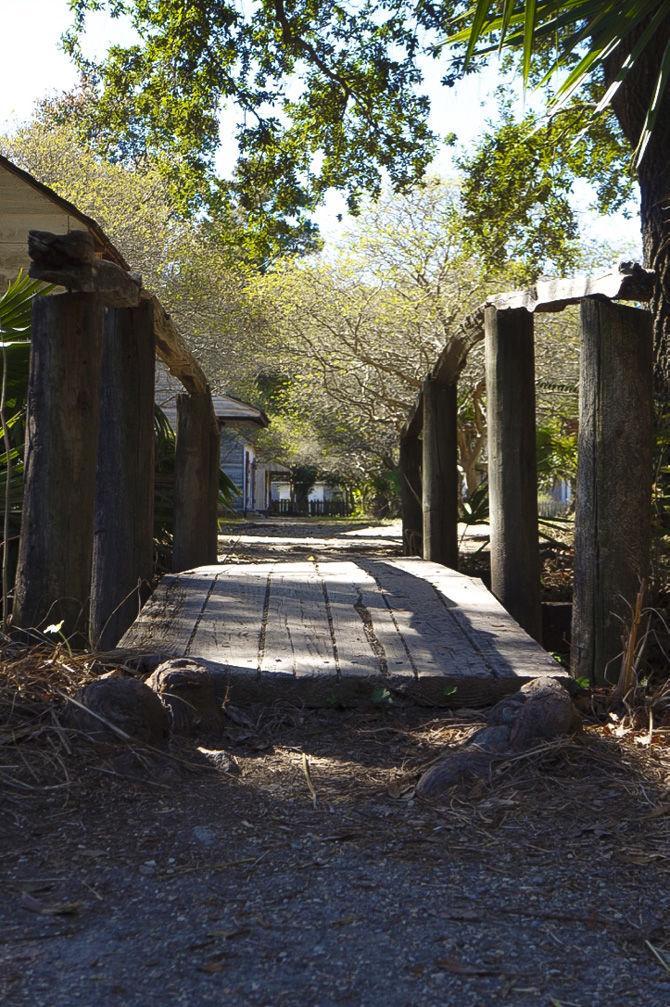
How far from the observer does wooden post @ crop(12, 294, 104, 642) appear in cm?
415

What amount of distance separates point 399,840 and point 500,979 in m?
0.81

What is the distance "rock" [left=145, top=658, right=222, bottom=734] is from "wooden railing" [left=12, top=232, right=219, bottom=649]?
0.54m

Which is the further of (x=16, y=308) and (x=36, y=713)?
(x=16, y=308)

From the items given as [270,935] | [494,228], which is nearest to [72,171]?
[494,228]

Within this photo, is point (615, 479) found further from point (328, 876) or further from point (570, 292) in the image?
point (328, 876)

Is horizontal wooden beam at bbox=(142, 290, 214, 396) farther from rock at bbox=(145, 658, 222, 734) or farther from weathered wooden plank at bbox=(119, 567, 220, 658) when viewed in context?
rock at bbox=(145, 658, 222, 734)

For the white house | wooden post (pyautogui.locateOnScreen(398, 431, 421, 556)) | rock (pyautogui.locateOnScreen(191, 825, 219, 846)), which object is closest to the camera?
rock (pyautogui.locateOnScreen(191, 825, 219, 846))

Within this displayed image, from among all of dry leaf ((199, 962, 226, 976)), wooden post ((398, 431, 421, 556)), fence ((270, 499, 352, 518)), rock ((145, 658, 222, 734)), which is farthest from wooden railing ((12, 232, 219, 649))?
fence ((270, 499, 352, 518))

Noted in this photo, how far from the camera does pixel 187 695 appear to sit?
12.1 feet

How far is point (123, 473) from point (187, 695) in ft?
6.65

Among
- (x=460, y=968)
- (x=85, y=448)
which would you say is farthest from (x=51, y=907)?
(x=85, y=448)

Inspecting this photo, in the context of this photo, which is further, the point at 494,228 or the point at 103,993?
the point at 494,228

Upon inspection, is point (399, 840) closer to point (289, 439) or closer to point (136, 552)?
point (136, 552)

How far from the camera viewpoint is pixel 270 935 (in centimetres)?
219
